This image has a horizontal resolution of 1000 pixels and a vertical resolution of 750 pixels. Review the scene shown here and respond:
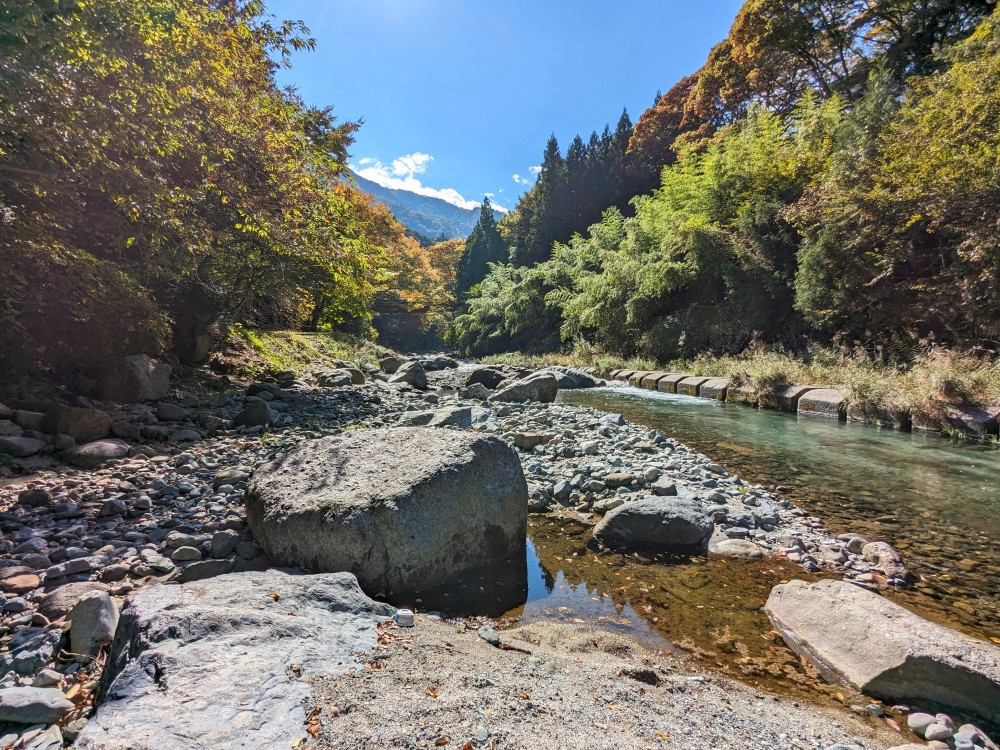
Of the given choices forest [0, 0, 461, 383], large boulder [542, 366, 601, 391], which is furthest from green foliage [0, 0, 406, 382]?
large boulder [542, 366, 601, 391]

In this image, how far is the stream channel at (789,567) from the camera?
2.70m

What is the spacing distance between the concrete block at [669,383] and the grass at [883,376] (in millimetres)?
1426

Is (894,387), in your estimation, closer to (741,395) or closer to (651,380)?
(741,395)

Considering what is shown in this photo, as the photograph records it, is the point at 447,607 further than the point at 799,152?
No

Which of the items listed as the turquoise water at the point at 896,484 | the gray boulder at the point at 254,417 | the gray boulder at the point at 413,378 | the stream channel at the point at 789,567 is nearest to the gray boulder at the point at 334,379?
the gray boulder at the point at 413,378

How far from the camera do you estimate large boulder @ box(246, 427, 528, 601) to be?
9.78 ft

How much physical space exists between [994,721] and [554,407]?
27.3 ft

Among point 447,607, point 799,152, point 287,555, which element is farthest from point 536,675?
point 799,152

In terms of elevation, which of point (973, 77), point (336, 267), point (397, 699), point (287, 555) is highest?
point (973, 77)

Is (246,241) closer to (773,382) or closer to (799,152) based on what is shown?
(773,382)

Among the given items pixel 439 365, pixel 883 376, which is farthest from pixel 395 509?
pixel 439 365

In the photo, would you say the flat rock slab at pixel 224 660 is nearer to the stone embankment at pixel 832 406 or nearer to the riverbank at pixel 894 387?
the stone embankment at pixel 832 406

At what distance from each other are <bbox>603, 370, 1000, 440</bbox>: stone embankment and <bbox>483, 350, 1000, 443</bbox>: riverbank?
0.04ft

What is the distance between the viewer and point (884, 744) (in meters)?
1.91
